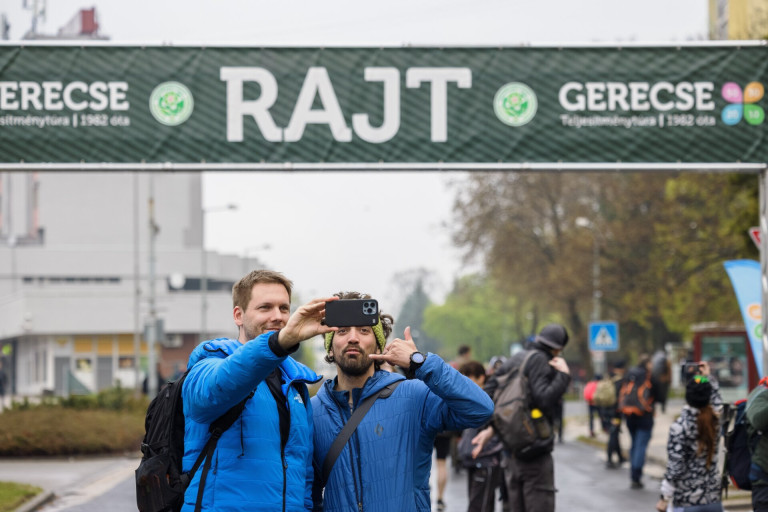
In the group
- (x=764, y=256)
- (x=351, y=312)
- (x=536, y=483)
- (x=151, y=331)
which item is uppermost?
(x=764, y=256)

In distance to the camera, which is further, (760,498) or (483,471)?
(483,471)

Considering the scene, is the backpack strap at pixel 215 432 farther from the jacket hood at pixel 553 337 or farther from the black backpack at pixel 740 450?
the jacket hood at pixel 553 337

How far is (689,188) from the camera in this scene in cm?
3978

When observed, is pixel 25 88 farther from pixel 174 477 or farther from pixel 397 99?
pixel 174 477

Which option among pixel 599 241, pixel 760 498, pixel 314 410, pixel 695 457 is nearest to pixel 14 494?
pixel 695 457

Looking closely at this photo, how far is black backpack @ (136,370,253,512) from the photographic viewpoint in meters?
4.66

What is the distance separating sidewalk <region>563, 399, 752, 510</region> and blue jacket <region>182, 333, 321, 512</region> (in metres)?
8.52

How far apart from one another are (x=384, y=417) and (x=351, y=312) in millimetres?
847

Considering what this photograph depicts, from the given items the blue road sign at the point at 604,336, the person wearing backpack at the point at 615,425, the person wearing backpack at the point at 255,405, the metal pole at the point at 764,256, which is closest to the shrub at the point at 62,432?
the person wearing backpack at the point at 615,425

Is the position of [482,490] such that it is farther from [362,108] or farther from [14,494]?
[14,494]

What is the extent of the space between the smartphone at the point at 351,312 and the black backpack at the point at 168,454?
18.9 inches

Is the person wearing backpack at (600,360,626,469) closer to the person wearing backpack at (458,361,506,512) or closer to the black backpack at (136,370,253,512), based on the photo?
the person wearing backpack at (458,361,506,512)

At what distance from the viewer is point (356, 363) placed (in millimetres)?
5199

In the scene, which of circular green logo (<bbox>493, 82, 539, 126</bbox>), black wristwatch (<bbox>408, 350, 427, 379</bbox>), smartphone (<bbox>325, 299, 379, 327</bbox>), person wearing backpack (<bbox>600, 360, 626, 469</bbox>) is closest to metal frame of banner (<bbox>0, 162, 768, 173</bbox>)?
circular green logo (<bbox>493, 82, 539, 126</bbox>)
